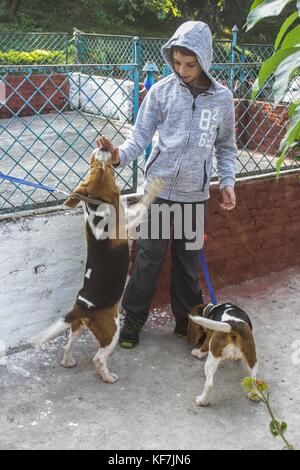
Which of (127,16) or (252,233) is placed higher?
(252,233)

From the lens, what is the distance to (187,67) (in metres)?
3.45

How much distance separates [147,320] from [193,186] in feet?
3.85

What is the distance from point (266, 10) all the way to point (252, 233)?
3.86 metres

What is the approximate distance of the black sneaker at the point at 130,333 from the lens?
13.1ft

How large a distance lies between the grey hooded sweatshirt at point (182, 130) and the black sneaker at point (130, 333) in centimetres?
86

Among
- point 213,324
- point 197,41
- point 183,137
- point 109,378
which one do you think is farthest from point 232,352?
point 197,41

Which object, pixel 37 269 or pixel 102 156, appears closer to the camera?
pixel 102 156

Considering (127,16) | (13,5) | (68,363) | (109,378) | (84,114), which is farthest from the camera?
(127,16)

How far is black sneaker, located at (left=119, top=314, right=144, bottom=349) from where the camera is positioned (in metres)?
4.00

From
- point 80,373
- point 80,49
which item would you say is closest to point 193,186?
point 80,373

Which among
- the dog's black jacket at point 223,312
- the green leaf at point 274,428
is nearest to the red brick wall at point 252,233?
the dog's black jacket at point 223,312

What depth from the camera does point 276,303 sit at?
4.76 metres

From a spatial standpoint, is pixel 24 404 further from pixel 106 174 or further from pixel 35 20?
pixel 35 20

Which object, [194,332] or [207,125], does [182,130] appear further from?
[194,332]
